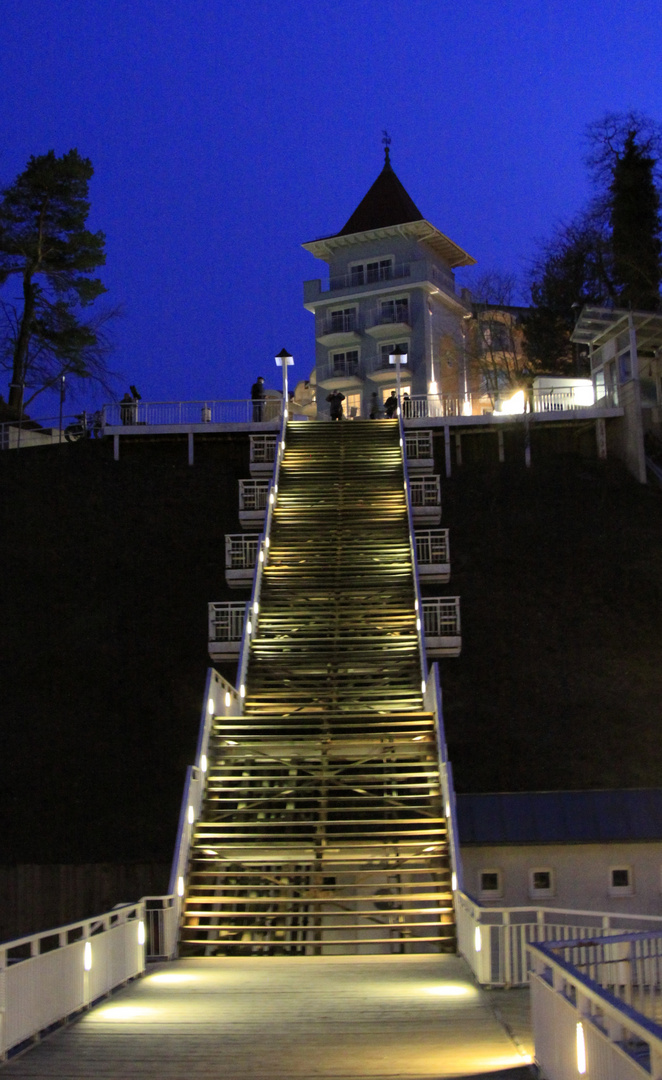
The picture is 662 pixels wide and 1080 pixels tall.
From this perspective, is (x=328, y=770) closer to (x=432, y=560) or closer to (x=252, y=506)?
(x=432, y=560)

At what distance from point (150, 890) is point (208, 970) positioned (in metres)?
8.92

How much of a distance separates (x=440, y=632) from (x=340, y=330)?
32.0 metres

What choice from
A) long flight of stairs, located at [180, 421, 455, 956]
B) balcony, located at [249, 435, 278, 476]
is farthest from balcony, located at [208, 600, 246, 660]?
balcony, located at [249, 435, 278, 476]

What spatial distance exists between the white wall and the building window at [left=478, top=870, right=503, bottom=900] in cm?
2

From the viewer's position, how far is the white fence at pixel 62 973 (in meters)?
8.64

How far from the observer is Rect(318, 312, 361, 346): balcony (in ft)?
179

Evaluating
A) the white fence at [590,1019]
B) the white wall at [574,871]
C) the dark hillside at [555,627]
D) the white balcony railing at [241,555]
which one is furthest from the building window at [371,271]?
the white fence at [590,1019]

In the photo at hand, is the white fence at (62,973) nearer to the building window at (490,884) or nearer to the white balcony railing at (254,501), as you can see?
the building window at (490,884)

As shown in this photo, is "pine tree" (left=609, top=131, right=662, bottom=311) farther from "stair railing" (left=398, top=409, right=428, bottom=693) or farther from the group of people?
"stair railing" (left=398, top=409, right=428, bottom=693)

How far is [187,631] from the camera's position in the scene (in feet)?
100

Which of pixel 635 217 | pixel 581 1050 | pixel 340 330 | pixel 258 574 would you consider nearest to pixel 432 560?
pixel 258 574

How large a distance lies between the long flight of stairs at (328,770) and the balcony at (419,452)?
2.68 m

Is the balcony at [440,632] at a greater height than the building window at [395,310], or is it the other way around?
the building window at [395,310]

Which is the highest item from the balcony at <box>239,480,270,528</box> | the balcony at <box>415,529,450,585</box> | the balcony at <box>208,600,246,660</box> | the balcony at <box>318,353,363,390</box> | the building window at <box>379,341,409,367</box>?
the building window at <box>379,341,409,367</box>
